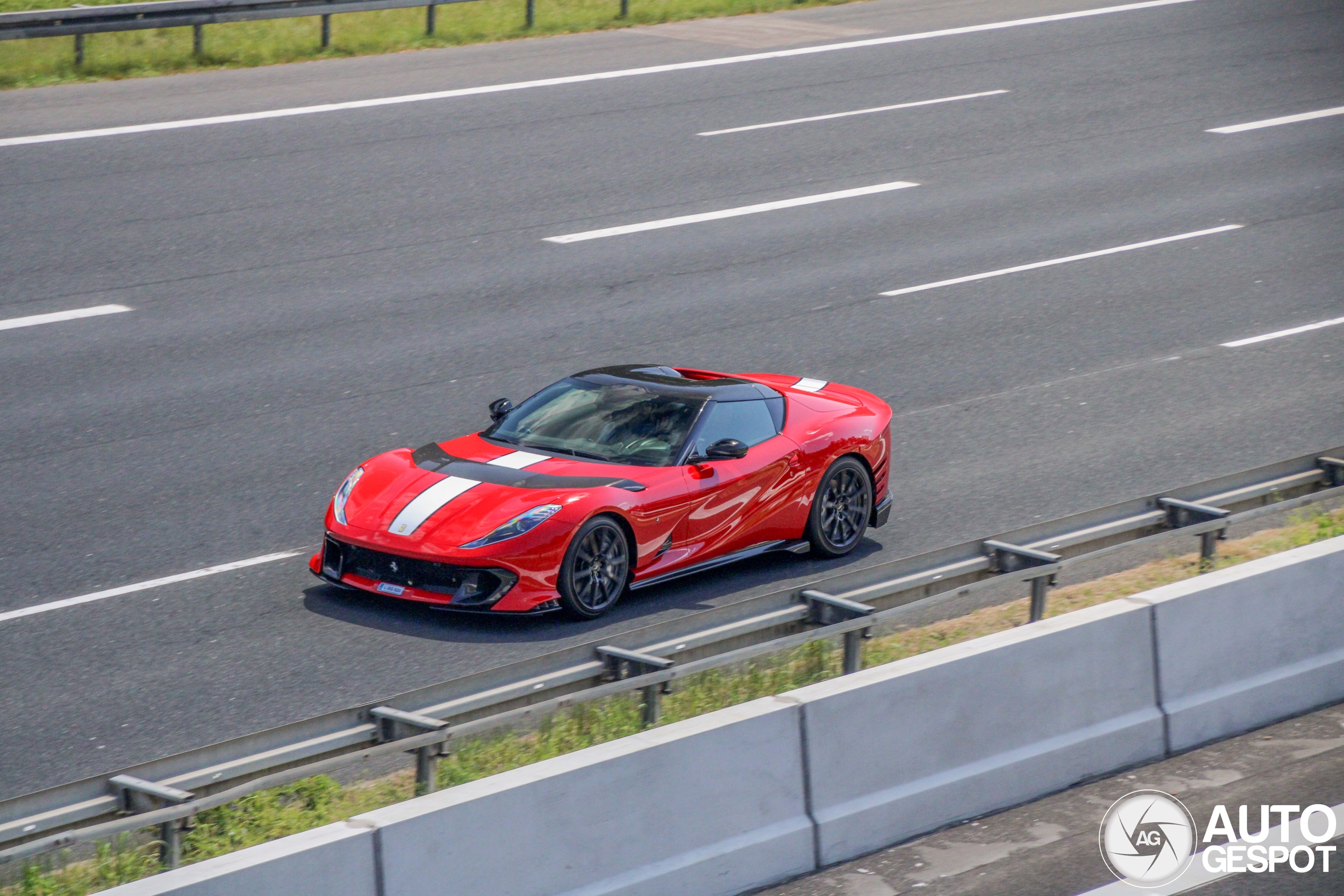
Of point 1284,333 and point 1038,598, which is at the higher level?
point 1284,333

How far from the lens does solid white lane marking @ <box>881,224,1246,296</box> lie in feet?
55.9

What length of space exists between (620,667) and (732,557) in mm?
3439

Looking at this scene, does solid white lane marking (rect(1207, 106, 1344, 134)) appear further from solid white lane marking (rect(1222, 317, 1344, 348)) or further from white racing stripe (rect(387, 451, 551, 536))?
white racing stripe (rect(387, 451, 551, 536))

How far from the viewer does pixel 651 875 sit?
605 cm

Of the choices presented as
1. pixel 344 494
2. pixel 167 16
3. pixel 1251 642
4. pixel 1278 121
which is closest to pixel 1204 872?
pixel 1251 642

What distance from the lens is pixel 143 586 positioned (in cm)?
992

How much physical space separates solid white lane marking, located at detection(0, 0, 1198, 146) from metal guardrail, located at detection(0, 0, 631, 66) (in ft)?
8.30

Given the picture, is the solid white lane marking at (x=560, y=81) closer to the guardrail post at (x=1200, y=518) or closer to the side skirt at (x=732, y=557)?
the side skirt at (x=732, y=557)

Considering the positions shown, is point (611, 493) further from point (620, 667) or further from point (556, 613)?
point (620, 667)

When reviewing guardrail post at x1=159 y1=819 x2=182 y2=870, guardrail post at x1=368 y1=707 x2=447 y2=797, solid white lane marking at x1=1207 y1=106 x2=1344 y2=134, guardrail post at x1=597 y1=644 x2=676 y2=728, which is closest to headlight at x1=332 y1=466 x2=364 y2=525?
guardrail post at x1=597 y1=644 x2=676 y2=728

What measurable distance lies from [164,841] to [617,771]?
5.22ft

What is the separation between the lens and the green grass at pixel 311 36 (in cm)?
2281

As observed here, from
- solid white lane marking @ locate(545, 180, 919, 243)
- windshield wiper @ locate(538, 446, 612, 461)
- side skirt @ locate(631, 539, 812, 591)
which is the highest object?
solid white lane marking @ locate(545, 180, 919, 243)

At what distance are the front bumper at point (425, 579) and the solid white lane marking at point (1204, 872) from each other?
3982mm
